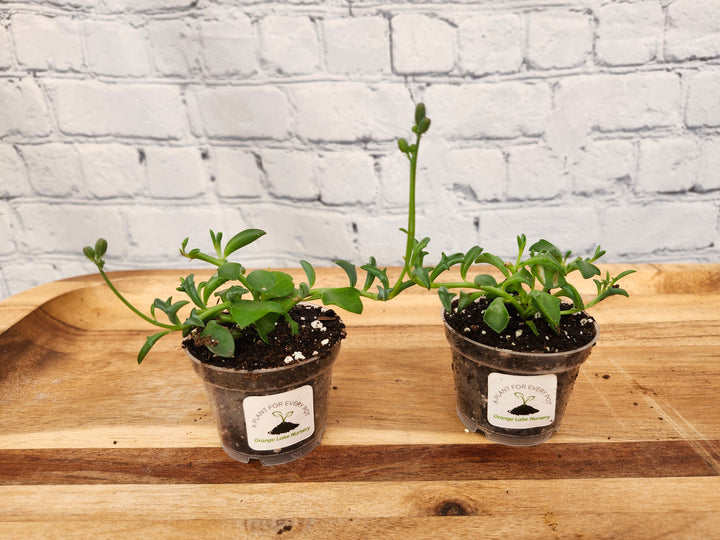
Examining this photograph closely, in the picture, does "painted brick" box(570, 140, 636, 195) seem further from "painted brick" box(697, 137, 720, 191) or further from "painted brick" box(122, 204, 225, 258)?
"painted brick" box(122, 204, 225, 258)

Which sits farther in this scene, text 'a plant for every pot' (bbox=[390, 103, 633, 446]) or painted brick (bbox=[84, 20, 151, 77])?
painted brick (bbox=[84, 20, 151, 77])

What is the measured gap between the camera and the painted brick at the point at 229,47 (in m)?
1.20

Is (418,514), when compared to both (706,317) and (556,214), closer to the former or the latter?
(706,317)

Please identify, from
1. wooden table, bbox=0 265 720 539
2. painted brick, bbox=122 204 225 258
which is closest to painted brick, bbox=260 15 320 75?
painted brick, bbox=122 204 225 258

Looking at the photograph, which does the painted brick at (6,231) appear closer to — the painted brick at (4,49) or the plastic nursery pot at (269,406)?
the painted brick at (4,49)

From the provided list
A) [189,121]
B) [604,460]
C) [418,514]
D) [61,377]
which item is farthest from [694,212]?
[61,377]

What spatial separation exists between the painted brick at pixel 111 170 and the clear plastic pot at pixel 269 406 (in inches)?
31.5

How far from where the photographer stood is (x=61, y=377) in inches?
34.7

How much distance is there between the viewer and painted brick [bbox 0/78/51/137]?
1256 mm

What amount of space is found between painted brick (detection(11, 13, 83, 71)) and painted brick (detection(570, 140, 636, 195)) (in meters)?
1.14

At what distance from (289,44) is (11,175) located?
74cm

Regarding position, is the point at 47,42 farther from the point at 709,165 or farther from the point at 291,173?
the point at 709,165

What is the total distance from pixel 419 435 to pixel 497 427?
10 cm

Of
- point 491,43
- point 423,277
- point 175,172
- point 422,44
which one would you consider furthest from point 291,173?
point 423,277
